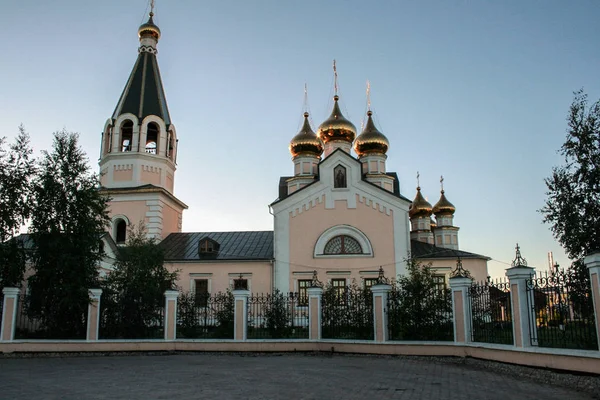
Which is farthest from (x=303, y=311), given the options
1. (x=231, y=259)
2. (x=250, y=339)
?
(x=231, y=259)

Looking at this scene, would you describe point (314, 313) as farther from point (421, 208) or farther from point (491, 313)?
point (421, 208)

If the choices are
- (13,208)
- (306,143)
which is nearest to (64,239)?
(13,208)

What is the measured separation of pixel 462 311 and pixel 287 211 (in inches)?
508

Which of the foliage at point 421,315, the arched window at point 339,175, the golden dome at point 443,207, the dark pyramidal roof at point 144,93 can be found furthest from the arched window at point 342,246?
the golden dome at point 443,207

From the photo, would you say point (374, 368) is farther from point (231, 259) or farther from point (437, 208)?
point (437, 208)

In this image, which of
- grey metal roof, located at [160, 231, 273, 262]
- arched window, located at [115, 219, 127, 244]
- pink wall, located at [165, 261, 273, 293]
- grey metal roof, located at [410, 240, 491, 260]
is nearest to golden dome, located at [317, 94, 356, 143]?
grey metal roof, located at [160, 231, 273, 262]

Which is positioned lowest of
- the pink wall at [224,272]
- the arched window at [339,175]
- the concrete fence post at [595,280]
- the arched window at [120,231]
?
the concrete fence post at [595,280]

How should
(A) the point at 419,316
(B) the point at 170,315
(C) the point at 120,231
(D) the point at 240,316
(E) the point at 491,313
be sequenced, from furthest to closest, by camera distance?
(C) the point at 120,231, (B) the point at 170,315, (D) the point at 240,316, (A) the point at 419,316, (E) the point at 491,313

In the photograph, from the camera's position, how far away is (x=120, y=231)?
90.8 feet

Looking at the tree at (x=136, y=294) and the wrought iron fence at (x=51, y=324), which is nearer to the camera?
the wrought iron fence at (x=51, y=324)

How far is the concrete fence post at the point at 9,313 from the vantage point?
15125mm

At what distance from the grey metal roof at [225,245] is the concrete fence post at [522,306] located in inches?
582

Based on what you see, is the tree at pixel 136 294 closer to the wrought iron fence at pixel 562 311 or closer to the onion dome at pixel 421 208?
the wrought iron fence at pixel 562 311

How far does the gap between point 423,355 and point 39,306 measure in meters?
11.0
